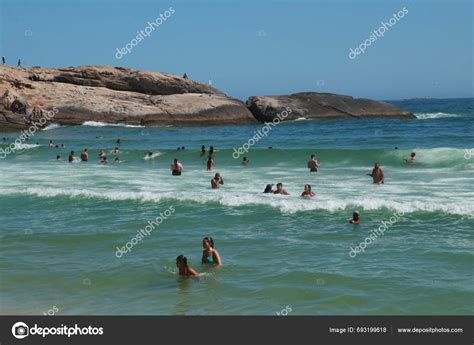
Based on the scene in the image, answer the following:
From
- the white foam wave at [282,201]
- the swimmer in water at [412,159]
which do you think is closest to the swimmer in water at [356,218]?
the white foam wave at [282,201]

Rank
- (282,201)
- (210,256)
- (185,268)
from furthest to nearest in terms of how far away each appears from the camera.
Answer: (282,201) < (210,256) < (185,268)

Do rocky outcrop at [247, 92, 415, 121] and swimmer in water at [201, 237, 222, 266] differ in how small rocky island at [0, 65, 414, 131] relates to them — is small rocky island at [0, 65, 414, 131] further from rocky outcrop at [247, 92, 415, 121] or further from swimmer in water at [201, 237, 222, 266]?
swimmer in water at [201, 237, 222, 266]

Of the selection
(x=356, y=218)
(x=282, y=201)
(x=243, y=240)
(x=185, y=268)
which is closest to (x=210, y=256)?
(x=185, y=268)

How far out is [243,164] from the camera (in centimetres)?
3406

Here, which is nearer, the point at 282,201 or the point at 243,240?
the point at 243,240

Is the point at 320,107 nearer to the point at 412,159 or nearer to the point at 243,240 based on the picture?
the point at 412,159

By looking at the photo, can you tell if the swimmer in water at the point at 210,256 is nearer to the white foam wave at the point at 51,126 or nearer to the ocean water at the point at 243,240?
the ocean water at the point at 243,240

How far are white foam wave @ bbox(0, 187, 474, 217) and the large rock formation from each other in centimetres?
3883

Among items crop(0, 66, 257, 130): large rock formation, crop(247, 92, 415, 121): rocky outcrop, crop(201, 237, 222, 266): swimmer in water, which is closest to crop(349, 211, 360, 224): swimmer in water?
crop(201, 237, 222, 266): swimmer in water

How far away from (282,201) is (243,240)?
481 centimetres

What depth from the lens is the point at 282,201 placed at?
2030 centimetres

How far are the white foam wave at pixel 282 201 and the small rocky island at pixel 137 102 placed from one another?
39134mm
